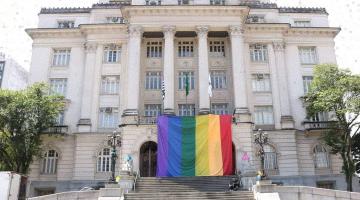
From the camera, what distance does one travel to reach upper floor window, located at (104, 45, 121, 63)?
128ft

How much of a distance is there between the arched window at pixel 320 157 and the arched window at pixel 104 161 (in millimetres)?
19846

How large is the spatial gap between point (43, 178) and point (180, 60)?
683 inches

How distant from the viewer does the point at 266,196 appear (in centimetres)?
2281

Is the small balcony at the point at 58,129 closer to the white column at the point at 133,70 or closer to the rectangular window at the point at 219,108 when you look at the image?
the white column at the point at 133,70

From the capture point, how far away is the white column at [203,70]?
114 feet

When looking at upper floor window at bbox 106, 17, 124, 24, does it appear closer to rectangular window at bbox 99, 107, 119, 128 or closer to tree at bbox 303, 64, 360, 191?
rectangular window at bbox 99, 107, 119, 128

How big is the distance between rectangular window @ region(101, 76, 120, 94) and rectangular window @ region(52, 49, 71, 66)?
4668 millimetres

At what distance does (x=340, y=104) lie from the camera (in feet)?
107

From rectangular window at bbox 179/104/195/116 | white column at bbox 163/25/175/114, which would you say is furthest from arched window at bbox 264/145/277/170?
white column at bbox 163/25/175/114

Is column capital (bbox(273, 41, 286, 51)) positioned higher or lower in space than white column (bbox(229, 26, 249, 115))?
higher

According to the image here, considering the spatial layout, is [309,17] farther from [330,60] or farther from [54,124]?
[54,124]

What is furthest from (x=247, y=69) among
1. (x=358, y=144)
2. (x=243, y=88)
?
(x=358, y=144)

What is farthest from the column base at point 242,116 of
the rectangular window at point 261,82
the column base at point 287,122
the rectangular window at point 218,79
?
the rectangular window at point 261,82

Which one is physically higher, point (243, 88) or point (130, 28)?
point (130, 28)
